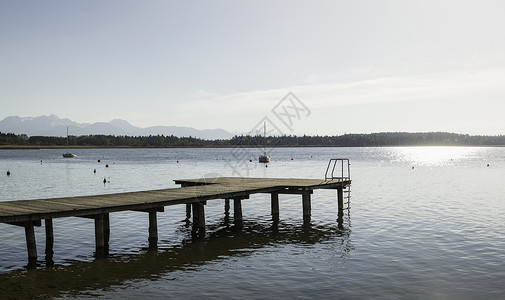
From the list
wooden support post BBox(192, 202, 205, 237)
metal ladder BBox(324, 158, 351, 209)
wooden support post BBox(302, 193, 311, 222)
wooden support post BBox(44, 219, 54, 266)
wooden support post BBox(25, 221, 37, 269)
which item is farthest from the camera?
metal ladder BBox(324, 158, 351, 209)

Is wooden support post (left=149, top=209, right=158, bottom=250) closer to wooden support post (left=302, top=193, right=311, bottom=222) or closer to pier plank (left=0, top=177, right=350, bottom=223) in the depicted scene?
pier plank (left=0, top=177, right=350, bottom=223)

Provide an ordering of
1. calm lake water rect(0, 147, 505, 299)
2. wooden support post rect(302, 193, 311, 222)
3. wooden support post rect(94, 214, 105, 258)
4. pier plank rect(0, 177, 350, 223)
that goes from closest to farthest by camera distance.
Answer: calm lake water rect(0, 147, 505, 299) < pier plank rect(0, 177, 350, 223) < wooden support post rect(94, 214, 105, 258) < wooden support post rect(302, 193, 311, 222)

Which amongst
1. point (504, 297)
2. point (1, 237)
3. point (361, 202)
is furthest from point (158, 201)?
point (361, 202)

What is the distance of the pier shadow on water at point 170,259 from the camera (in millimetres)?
15469

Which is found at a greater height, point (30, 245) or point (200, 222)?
point (30, 245)

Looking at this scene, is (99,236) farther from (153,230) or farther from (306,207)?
(306,207)

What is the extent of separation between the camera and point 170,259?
19406 millimetres

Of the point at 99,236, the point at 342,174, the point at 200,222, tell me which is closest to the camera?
the point at 99,236

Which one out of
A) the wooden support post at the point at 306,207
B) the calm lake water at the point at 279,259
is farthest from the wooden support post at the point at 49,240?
the wooden support post at the point at 306,207

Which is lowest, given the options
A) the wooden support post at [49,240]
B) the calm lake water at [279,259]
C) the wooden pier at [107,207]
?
the calm lake water at [279,259]

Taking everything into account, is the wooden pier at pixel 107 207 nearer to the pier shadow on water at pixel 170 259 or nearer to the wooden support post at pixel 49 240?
the wooden support post at pixel 49 240

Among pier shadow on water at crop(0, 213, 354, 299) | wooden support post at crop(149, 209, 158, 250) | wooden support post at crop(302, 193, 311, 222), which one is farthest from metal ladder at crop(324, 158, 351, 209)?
wooden support post at crop(149, 209, 158, 250)

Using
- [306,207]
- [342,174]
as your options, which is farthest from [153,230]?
[342,174]

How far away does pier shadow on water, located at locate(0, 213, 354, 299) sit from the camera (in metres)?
15.5
